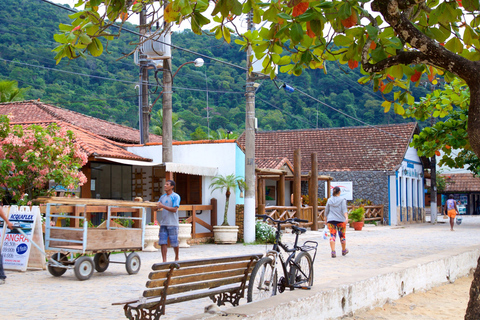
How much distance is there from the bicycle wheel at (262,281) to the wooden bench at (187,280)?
0.16 meters

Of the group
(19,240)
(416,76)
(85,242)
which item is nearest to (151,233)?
(19,240)

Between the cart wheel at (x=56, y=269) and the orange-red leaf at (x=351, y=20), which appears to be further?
the cart wheel at (x=56, y=269)

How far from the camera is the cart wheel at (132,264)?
9641 mm

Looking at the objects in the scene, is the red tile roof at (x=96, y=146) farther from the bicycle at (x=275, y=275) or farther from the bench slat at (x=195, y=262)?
the bench slat at (x=195, y=262)

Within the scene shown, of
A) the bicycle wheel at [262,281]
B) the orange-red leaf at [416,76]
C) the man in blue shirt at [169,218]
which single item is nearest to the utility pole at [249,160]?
the man in blue shirt at [169,218]

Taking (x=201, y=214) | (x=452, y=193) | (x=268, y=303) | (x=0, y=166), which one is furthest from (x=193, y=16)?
(x=452, y=193)

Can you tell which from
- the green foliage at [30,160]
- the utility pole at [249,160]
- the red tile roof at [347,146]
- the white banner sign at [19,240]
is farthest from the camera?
the red tile roof at [347,146]

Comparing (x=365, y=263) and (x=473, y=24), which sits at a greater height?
(x=473, y=24)

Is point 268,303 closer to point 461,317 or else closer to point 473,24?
point 461,317

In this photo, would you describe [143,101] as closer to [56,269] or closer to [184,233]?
[184,233]

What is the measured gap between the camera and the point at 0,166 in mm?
10516

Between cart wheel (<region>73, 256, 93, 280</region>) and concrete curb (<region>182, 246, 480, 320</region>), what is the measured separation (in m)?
4.14

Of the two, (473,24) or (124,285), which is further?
(124,285)

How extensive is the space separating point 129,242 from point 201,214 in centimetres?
746
